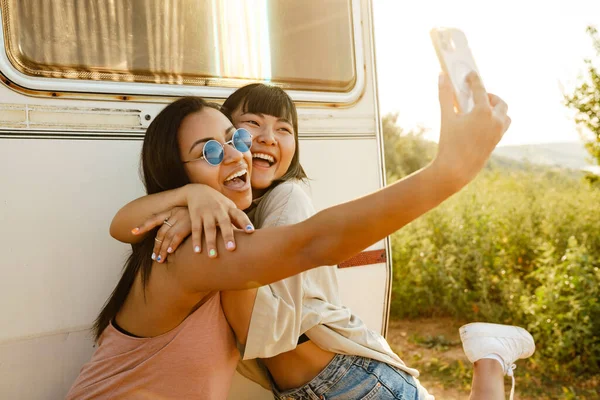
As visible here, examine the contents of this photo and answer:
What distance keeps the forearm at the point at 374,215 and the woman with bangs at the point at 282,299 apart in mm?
133

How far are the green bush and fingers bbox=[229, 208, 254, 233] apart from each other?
3813mm

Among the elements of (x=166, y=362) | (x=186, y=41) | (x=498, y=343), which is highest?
(x=186, y=41)

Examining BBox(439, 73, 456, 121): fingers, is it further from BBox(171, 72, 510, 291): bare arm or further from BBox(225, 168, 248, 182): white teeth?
BBox(225, 168, 248, 182): white teeth

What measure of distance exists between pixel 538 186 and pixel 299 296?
620 centimetres

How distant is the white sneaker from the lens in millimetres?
2785

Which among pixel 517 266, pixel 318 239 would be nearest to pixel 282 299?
pixel 318 239

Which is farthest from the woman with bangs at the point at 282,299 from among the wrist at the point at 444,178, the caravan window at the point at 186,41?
the caravan window at the point at 186,41

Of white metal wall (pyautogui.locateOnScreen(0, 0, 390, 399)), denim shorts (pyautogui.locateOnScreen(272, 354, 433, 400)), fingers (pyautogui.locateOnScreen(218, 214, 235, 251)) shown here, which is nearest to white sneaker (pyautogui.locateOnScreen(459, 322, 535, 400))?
denim shorts (pyautogui.locateOnScreen(272, 354, 433, 400))

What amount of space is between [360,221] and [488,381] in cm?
171

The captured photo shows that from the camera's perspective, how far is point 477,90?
129 centimetres

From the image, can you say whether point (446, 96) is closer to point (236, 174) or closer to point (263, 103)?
point (236, 174)

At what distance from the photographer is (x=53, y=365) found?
235 cm

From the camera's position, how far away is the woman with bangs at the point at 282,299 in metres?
1.71

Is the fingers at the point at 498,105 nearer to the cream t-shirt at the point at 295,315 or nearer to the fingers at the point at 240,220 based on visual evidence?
the fingers at the point at 240,220
